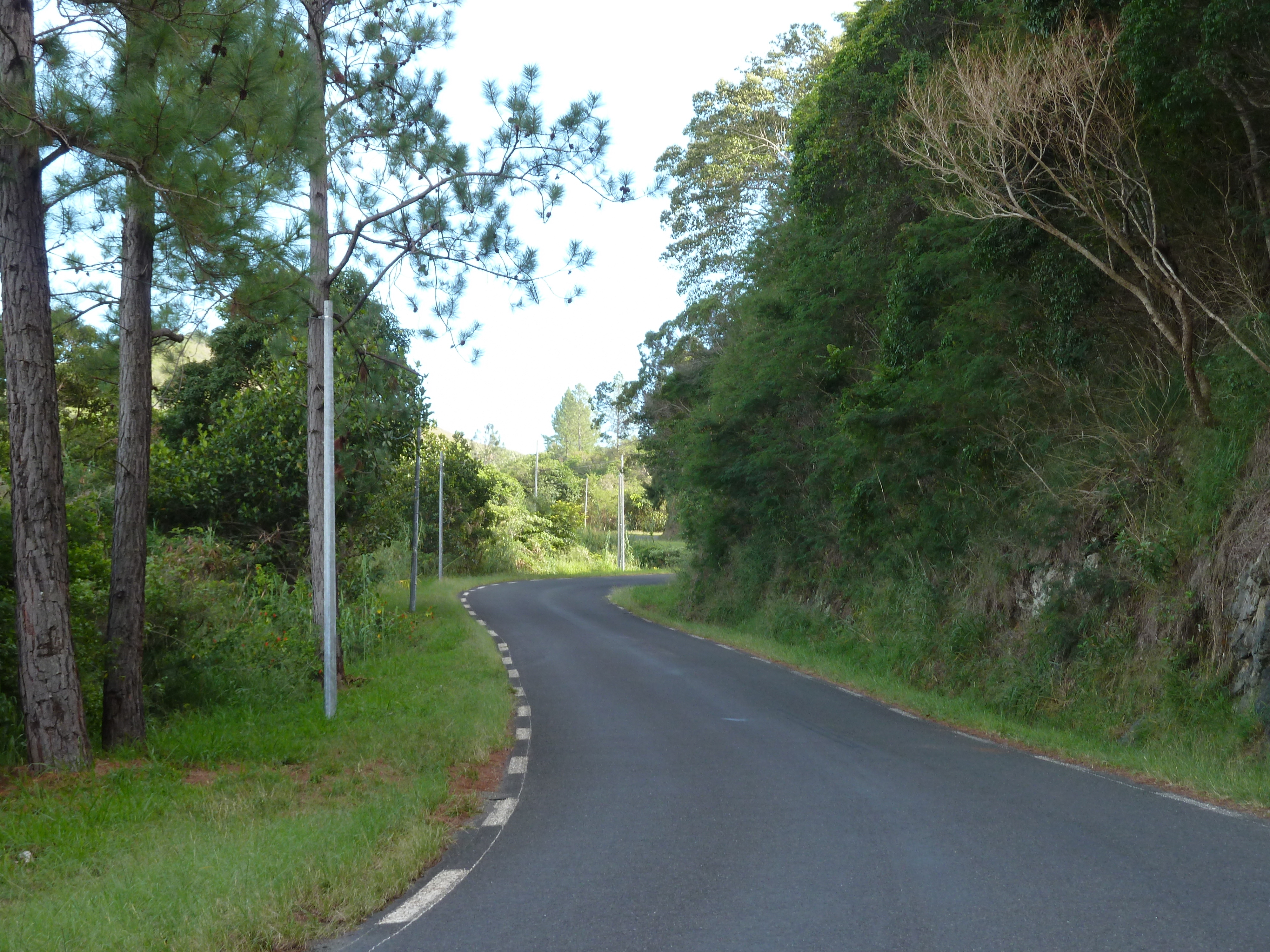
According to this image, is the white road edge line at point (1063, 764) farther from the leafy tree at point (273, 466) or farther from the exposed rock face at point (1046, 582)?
the leafy tree at point (273, 466)

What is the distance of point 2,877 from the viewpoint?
19.0 ft

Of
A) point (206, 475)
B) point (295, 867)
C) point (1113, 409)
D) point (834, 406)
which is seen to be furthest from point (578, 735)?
point (834, 406)

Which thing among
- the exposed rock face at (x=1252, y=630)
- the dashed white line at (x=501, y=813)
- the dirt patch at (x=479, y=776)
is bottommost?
the dirt patch at (x=479, y=776)

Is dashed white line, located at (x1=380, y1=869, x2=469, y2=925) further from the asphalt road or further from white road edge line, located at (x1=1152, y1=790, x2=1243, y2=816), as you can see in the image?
white road edge line, located at (x1=1152, y1=790, x2=1243, y2=816)

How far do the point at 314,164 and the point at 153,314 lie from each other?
2.31 meters

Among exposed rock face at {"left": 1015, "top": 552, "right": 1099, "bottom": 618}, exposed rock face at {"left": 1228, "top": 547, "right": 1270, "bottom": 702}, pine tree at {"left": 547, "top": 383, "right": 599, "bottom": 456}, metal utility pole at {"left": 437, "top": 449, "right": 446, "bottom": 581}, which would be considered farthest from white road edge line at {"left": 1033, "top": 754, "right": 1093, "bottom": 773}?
pine tree at {"left": 547, "top": 383, "right": 599, "bottom": 456}

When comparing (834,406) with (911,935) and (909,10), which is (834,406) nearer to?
(909,10)

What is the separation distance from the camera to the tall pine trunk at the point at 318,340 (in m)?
12.4

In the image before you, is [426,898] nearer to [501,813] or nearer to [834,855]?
[501,813]

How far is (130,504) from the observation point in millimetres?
9078

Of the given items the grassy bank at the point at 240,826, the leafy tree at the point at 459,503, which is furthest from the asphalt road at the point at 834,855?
the leafy tree at the point at 459,503

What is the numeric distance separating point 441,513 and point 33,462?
3585 cm

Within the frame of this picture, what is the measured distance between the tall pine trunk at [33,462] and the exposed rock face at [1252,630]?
32.8ft

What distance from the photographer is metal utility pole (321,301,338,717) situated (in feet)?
36.1
